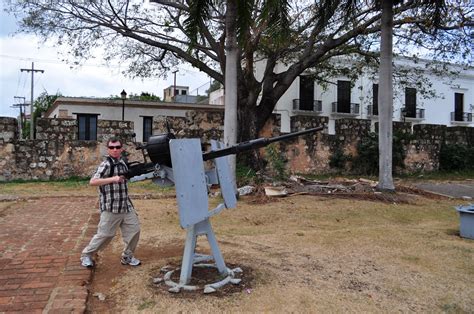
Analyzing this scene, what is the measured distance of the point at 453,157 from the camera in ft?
51.1

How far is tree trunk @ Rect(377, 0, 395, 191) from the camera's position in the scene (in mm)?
10164

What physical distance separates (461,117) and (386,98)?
2725cm

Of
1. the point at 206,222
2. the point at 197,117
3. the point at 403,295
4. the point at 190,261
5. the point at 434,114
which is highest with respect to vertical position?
the point at 434,114

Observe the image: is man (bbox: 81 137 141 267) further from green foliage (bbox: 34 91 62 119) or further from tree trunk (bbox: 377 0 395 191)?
green foliage (bbox: 34 91 62 119)

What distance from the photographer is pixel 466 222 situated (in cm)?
590

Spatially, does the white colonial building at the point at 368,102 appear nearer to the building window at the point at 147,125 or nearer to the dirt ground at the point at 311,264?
the building window at the point at 147,125

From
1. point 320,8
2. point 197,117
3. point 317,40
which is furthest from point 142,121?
point 320,8

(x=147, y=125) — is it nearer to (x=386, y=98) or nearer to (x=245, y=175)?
(x=245, y=175)

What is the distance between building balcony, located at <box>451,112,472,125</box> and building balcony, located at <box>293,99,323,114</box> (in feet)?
37.0

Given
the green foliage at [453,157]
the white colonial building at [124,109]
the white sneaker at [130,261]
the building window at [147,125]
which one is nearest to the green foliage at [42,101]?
the white colonial building at [124,109]

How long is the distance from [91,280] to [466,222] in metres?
4.77

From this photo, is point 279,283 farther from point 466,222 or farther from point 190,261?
point 466,222

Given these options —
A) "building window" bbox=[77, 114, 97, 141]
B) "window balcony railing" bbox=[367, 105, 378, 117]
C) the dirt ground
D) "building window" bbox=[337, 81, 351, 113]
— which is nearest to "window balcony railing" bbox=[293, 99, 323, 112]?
"building window" bbox=[337, 81, 351, 113]

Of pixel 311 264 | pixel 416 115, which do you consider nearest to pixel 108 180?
pixel 311 264
